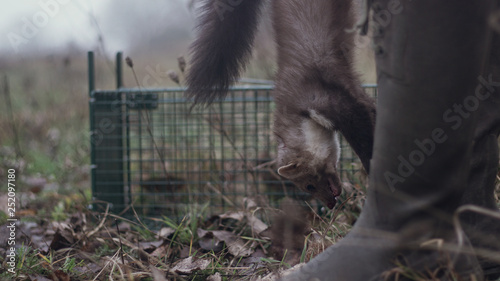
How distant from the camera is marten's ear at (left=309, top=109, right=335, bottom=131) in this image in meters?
2.70

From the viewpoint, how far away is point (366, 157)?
250 cm

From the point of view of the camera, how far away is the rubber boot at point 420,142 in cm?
154

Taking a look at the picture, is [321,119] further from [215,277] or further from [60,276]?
[60,276]

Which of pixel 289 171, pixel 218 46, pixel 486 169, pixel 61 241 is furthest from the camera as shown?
pixel 289 171

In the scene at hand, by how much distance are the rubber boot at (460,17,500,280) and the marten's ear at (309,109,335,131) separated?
905mm

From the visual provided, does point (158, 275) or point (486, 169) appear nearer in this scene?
point (486, 169)

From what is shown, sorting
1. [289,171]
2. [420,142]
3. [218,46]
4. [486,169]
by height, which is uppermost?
[218,46]

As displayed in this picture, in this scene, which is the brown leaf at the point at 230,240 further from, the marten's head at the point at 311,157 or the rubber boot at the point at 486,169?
the rubber boot at the point at 486,169

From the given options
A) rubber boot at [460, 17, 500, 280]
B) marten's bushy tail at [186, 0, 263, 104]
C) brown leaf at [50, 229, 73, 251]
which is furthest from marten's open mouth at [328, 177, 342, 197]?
brown leaf at [50, 229, 73, 251]

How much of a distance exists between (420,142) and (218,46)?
1.31 meters

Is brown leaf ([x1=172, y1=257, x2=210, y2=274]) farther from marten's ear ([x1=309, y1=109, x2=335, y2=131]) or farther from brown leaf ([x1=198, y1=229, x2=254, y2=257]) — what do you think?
marten's ear ([x1=309, y1=109, x2=335, y2=131])

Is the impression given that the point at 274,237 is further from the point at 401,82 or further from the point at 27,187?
the point at 27,187

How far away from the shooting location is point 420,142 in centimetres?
160

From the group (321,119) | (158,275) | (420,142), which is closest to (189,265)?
(158,275)
